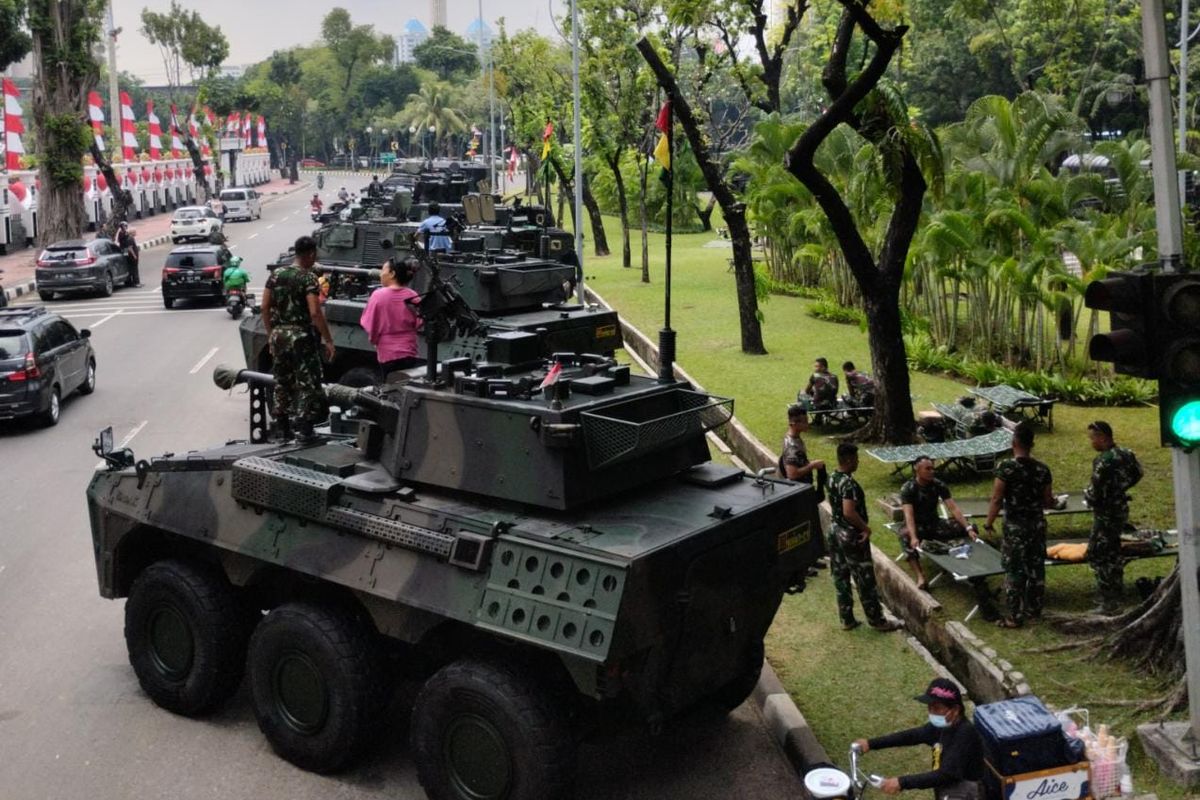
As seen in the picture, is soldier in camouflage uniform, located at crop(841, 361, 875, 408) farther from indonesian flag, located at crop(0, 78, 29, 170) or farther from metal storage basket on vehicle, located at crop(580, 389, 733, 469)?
indonesian flag, located at crop(0, 78, 29, 170)

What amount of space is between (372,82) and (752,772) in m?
110

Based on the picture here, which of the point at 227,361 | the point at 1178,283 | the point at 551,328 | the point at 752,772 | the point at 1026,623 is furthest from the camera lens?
the point at 227,361

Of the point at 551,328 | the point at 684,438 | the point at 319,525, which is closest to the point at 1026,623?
the point at 684,438

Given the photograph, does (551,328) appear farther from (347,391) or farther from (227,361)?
(227,361)

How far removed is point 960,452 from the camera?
42.9 ft

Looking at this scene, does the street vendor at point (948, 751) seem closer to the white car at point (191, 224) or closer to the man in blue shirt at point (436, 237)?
the man in blue shirt at point (436, 237)

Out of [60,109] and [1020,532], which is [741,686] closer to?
[1020,532]

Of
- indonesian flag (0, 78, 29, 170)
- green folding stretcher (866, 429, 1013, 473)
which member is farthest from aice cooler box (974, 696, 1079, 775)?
indonesian flag (0, 78, 29, 170)

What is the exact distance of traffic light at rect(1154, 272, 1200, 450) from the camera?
22.7 ft

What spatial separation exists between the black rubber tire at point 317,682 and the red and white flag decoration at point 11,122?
106 feet

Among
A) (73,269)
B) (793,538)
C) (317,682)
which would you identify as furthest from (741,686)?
(73,269)

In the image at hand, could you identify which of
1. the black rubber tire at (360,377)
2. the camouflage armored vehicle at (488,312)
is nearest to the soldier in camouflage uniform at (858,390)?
the camouflage armored vehicle at (488,312)

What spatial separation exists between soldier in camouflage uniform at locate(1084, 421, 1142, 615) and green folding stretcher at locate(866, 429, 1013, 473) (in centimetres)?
288

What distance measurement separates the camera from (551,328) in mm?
15055
